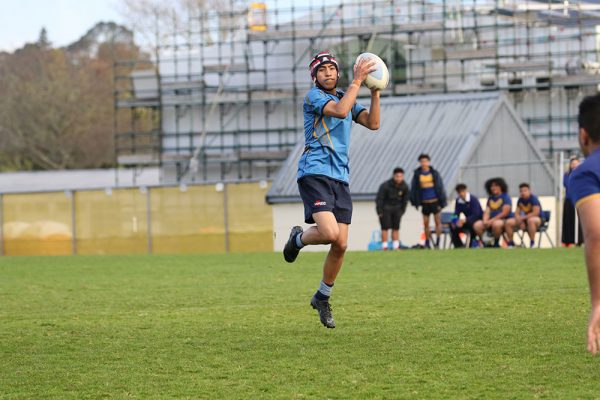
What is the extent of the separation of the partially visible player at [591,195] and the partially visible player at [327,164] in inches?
→ 157

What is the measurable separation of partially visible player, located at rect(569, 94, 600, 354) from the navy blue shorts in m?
4.15

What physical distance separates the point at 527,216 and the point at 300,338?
53.3 feet

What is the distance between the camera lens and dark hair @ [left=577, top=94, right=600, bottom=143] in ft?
15.7

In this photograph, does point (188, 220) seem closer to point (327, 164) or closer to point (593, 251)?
point (327, 164)

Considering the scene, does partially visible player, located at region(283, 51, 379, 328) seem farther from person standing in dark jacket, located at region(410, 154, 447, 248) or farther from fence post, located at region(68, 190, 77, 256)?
fence post, located at region(68, 190, 77, 256)

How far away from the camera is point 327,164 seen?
8.98m

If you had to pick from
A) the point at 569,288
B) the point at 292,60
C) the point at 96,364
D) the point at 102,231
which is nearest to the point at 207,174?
the point at 292,60

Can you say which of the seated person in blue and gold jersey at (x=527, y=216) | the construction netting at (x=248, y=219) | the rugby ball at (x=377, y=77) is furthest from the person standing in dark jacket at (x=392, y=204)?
the rugby ball at (x=377, y=77)

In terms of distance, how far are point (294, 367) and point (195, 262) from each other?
14.0 meters

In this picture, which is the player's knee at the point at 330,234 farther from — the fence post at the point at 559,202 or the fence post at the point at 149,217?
the fence post at the point at 149,217

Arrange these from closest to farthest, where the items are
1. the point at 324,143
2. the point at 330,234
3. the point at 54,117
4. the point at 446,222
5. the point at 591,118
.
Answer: the point at 591,118, the point at 330,234, the point at 324,143, the point at 446,222, the point at 54,117

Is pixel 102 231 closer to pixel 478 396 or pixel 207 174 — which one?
pixel 207 174

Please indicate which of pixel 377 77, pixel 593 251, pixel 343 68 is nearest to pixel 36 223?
pixel 343 68

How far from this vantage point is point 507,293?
467 inches
